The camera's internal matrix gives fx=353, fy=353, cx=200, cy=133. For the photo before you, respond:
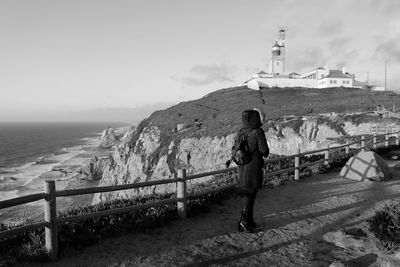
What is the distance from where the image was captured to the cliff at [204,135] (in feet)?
125

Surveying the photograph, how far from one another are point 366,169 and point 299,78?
246ft

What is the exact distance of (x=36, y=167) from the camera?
202ft

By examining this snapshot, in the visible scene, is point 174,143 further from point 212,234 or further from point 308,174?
point 212,234

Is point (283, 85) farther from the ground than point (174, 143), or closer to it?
farther from the ground

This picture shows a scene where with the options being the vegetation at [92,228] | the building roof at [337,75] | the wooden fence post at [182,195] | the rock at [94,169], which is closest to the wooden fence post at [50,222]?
the vegetation at [92,228]

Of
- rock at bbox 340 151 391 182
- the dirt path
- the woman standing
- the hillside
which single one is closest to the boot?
the dirt path

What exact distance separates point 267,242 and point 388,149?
1783cm

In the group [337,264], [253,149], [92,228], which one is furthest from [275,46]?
[337,264]

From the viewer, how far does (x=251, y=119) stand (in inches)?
268

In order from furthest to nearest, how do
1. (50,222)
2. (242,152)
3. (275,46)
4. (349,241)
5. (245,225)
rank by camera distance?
(275,46) < (245,225) < (349,241) < (242,152) < (50,222)

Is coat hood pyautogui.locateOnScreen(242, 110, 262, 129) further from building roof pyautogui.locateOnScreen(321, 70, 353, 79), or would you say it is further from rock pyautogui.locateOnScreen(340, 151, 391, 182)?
building roof pyautogui.locateOnScreen(321, 70, 353, 79)

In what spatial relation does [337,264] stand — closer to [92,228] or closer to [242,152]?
[242,152]

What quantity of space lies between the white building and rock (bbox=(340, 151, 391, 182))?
228 ft

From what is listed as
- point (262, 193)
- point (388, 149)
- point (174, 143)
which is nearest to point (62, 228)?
point (262, 193)
